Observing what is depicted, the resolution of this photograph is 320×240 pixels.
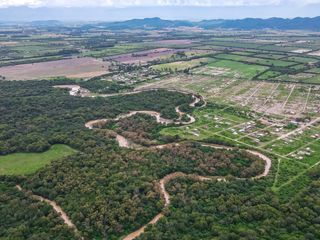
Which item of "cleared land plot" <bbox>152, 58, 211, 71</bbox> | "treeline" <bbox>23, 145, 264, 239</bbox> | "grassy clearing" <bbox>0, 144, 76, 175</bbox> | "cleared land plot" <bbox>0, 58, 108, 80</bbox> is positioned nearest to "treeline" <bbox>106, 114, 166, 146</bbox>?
"treeline" <bbox>23, 145, 264, 239</bbox>

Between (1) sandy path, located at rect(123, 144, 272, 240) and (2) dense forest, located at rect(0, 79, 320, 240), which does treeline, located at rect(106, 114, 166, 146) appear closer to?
(2) dense forest, located at rect(0, 79, 320, 240)

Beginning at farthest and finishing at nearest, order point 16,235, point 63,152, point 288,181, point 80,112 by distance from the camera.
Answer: point 80,112 → point 63,152 → point 288,181 → point 16,235

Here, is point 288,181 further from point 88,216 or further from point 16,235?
point 16,235

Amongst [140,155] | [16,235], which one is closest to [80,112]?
[140,155]

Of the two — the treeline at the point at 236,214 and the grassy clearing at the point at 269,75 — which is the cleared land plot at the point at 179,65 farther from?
the treeline at the point at 236,214

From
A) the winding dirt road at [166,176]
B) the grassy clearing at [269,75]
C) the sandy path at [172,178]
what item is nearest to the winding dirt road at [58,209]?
the winding dirt road at [166,176]

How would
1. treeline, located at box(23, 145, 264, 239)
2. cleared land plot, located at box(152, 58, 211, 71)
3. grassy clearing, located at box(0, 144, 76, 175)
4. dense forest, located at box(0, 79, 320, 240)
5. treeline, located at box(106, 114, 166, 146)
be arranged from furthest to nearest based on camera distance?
cleared land plot, located at box(152, 58, 211, 71), treeline, located at box(106, 114, 166, 146), grassy clearing, located at box(0, 144, 76, 175), treeline, located at box(23, 145, 264, 239), dense forest, located at box(0, 79, 320, 240)
